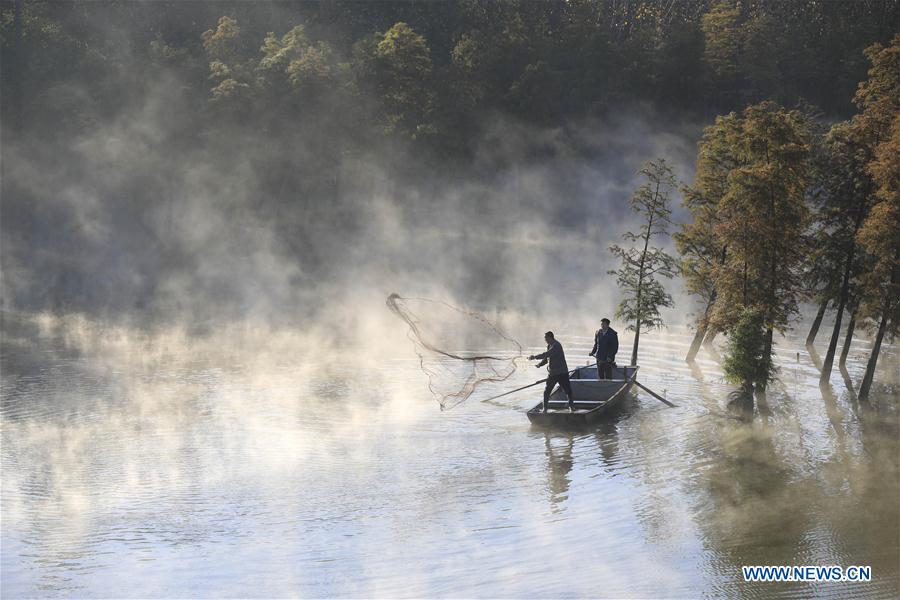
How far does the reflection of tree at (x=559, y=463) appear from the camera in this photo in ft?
64.5

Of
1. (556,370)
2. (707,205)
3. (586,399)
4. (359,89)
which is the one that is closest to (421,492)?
(556,370)

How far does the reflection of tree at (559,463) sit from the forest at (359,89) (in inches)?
468

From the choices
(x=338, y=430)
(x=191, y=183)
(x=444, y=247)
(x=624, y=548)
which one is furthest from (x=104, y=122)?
(x=624, y=548)

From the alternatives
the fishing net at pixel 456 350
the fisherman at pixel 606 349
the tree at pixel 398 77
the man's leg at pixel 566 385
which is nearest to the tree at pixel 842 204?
the fisherman at pixel 606 349

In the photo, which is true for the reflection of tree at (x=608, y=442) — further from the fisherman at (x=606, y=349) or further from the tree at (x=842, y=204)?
the tree at (x=842, y=204)

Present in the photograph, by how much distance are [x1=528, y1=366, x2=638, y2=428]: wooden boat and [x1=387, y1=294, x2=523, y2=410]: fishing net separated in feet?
5.26

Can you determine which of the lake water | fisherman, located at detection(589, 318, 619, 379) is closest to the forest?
fisherman, located at detection(589, 318, 619, 379)

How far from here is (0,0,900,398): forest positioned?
6838 cm

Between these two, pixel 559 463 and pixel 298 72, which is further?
pixel 298 72

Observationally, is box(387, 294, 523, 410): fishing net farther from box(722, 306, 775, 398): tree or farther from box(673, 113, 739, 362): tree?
box(673, 113, 739, 362): tree

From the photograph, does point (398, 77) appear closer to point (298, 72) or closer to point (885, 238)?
point (298, 72)

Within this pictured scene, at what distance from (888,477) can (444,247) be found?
5749 cm

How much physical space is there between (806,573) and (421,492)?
24.5ft

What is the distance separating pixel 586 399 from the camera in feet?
93.8
